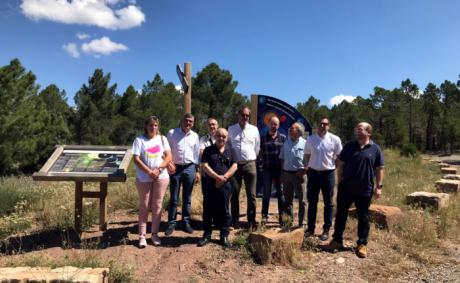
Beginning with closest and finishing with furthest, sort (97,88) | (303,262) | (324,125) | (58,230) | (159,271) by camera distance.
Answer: (159,271), (303,262), (324,125), (58,230), (97,88)

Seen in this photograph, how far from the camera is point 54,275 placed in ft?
12.5

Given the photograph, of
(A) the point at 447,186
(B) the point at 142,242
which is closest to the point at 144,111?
(A) the point at 447,186

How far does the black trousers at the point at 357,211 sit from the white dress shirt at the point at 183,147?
2146mm

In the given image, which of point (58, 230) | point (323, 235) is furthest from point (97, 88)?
point (323, 235)

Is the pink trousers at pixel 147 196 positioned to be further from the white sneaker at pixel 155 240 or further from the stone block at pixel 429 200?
the stone block at pixel 429 200

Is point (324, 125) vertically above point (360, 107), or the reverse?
point (360, 107)

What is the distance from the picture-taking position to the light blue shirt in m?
5.82

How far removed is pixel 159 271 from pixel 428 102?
47.8 meters

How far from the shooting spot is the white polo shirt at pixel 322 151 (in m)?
5.59

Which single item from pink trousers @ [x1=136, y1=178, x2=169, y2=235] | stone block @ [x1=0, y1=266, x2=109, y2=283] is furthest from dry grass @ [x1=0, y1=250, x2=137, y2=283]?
pink trousers @ [x1=136, y1=178, x2=169, y2=235]

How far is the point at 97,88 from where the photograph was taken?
30766 millimetres

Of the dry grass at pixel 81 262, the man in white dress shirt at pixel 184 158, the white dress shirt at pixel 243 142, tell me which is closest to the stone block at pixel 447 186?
the white dress shirt at pixel 243 142

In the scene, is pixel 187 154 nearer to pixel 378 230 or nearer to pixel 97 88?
pixel 378 230

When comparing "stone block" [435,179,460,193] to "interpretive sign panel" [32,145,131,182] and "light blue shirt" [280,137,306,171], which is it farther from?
"interpretive sign panel" [32,145,131,182]
